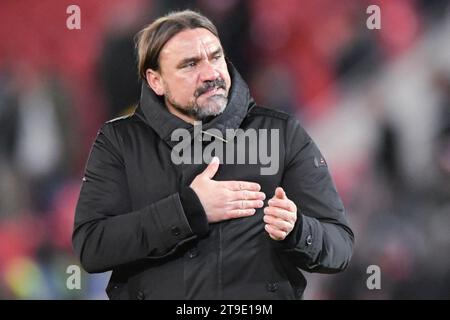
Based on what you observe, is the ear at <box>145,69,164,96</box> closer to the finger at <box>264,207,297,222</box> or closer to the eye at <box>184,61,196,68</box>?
the eye at <box>184,61,196,68</box>

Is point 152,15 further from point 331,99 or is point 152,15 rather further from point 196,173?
point 196,173

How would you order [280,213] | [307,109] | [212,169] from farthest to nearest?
[307,109] < [212,169] < [280,213]

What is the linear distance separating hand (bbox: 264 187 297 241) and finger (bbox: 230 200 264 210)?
0.08 meters

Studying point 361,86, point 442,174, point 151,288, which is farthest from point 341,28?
point 151,288

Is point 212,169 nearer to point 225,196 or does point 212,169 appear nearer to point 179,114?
point 225,196

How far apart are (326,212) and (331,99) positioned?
0.66 metres

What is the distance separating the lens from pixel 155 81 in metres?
1.31

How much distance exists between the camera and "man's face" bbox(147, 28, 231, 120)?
4.02 feet

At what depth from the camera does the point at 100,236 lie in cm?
116

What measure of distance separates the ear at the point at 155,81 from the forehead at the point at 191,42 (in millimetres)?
56

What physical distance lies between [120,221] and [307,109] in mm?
793

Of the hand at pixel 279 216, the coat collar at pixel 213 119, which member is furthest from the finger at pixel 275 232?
the coat collar at pixel 213 119

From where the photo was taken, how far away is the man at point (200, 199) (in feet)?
3.72

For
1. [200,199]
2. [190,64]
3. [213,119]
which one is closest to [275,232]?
[200,199]
